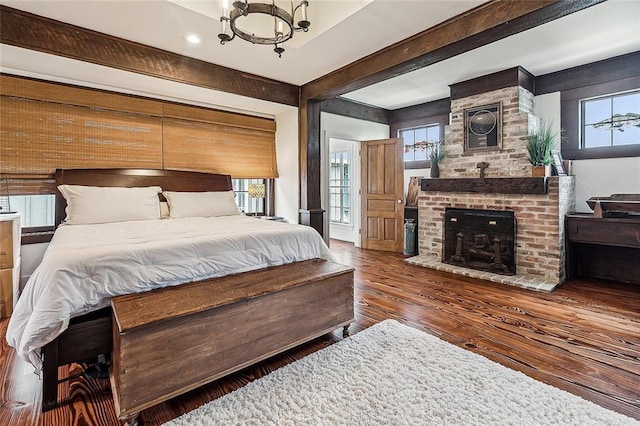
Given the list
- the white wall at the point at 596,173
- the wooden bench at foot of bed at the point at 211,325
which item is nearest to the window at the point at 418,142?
the white wall at the point at 596,173

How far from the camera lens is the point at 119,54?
3.14 meters

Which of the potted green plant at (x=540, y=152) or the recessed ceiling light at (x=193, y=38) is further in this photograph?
the potted green plant at (x=540, y=152)

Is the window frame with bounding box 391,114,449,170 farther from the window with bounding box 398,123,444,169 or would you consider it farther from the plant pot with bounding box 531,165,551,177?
the plant pot with bounding box 531,165,551,177

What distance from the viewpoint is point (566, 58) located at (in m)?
3.88

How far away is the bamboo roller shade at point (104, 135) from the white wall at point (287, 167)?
0.44 metres

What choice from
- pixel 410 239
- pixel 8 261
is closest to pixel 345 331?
pixel 8 261

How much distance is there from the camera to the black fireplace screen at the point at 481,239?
420 centimetres

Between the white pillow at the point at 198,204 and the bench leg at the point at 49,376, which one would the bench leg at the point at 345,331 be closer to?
the bench leg at the point at 49,376

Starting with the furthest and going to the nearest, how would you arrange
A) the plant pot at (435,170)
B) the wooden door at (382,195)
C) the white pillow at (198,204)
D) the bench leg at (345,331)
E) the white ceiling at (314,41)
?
the wooden door at (382,195)
the plant pot at (435,170)
the white pillow at (198,204)
the white ceiling at (314,41)
the bench leg at (345,331)

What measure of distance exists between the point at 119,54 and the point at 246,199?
8.52ft

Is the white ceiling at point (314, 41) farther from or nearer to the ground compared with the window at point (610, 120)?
farther from the ground

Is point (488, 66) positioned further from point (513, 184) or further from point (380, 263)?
point (380, 263)

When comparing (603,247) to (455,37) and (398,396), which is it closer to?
(455,37)

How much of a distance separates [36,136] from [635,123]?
671 centimetres
